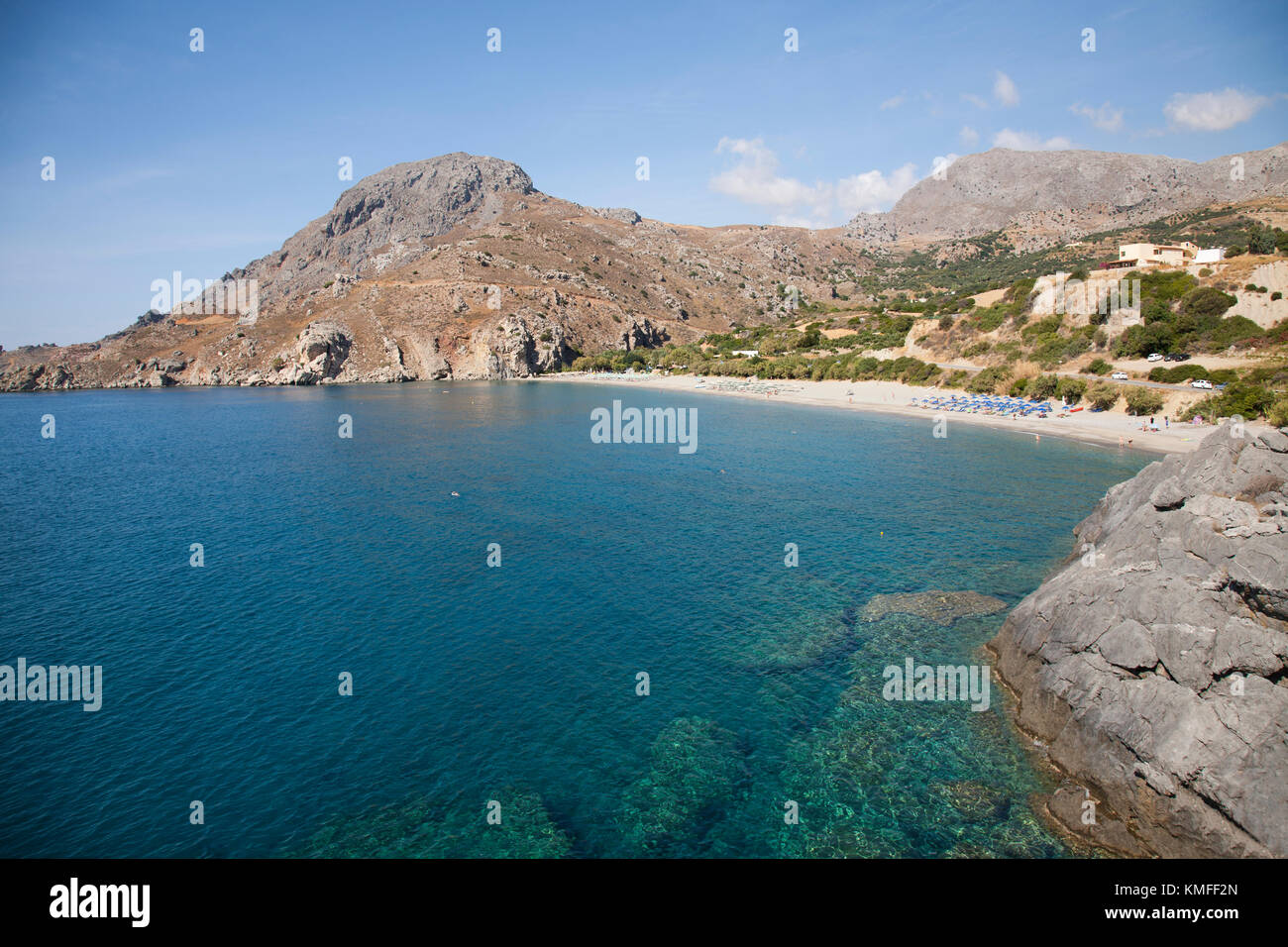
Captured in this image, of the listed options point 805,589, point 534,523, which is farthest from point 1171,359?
point 534,523

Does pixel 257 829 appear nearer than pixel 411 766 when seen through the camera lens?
Yes

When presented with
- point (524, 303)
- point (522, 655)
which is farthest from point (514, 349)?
point (522, 655)

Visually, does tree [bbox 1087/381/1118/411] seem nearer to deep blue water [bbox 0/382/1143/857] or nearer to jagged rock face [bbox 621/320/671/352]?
deep blue water [bbox 0/382/1143/857]

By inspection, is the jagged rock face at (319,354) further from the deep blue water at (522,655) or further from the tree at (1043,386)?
the tree at (1043,386)

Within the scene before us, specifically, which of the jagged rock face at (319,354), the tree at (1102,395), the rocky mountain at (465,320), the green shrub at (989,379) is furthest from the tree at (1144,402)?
the jagged rock face at (319,354)

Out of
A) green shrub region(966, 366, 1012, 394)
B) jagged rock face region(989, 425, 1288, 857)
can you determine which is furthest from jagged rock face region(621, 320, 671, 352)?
jagged rock face region(989, 425, 1288, 857)

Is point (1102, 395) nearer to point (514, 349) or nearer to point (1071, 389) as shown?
point (1071, 389)
